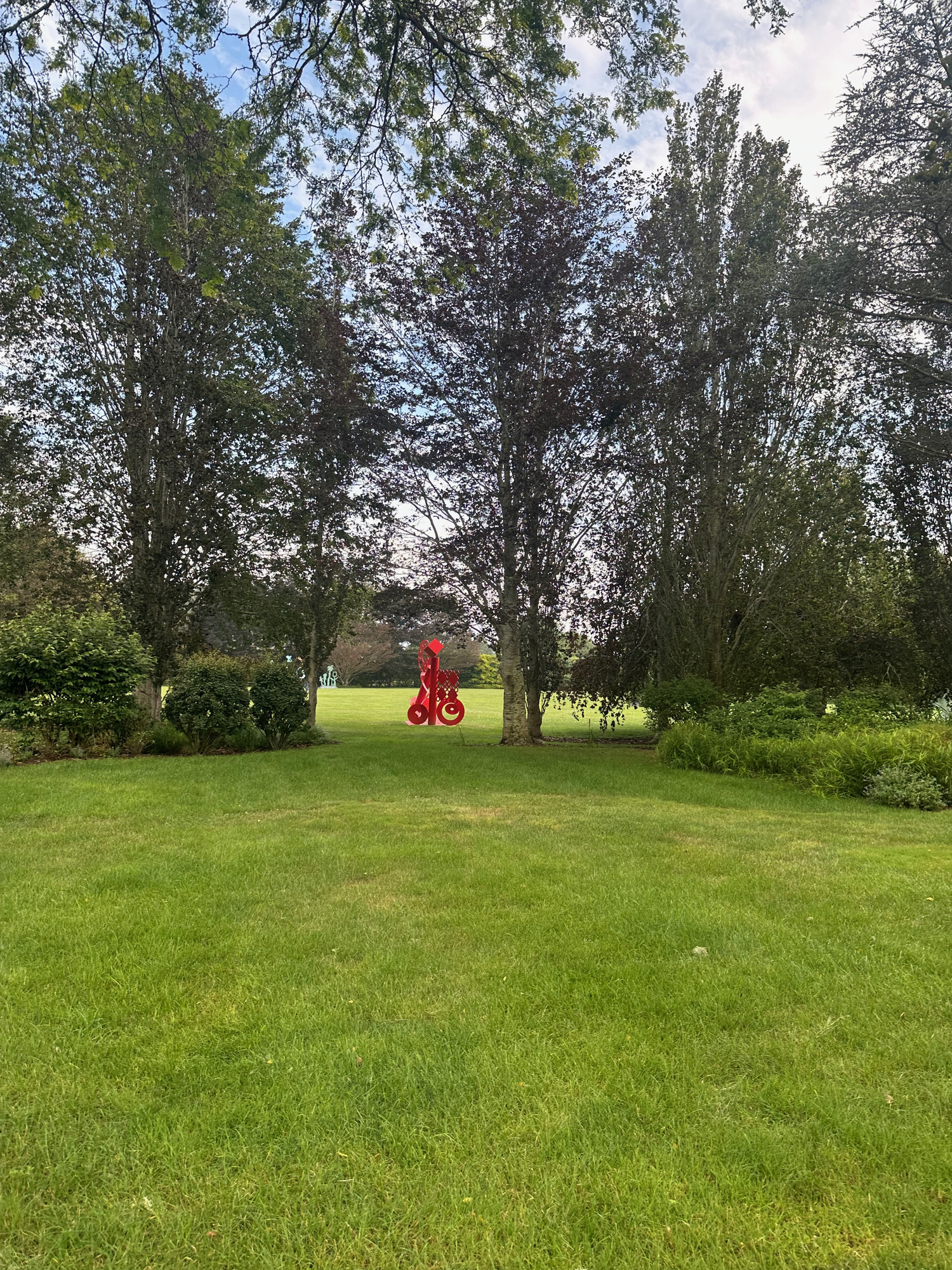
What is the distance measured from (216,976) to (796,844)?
4.54m

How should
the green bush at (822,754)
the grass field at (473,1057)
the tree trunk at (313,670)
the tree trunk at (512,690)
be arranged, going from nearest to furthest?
the grass field at (473,1057) → the green bush at (822,754) → the tree trunk at (512,690) → the tree trunk at (313,670)

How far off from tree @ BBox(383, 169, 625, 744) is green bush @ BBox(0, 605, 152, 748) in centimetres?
557

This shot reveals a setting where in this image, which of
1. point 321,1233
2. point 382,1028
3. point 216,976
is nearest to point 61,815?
point 216,976

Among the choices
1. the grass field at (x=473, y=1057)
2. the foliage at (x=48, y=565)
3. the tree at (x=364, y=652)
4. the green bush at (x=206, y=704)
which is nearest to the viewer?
the grass field at (x=473, y=1057)

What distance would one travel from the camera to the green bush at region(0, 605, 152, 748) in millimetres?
9742

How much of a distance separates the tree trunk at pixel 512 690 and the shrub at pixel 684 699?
7.82 ft

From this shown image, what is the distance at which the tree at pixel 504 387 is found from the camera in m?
12.0

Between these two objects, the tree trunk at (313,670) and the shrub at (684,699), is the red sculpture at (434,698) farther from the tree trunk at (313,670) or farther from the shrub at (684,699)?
the shrub at (684,699)

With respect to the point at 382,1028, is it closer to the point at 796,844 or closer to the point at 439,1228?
the point at 439,1228

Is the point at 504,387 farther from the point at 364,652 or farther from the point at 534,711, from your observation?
the point at 364,652

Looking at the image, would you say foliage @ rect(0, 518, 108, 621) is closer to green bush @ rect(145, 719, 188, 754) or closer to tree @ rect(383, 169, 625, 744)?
green bush @ rect(145, 719, 188, 754)

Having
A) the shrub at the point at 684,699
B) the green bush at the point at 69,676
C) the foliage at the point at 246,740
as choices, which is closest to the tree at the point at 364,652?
the foliage at the point at 246,740

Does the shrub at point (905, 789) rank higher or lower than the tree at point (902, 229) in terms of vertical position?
lower

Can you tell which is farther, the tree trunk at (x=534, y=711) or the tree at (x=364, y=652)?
the tree at (x=364, y=652)
